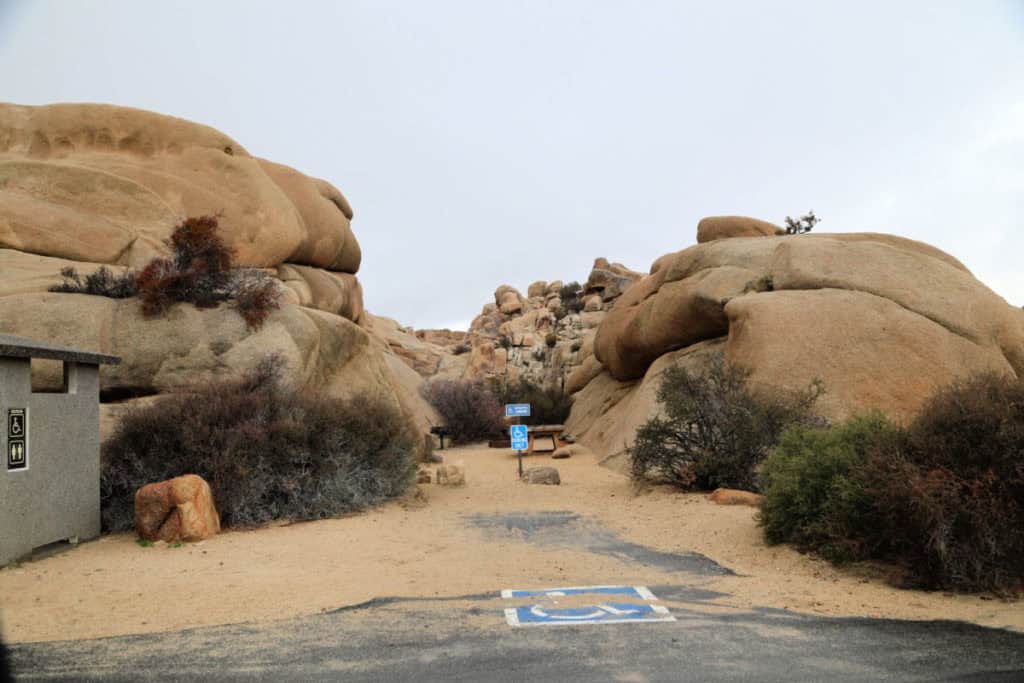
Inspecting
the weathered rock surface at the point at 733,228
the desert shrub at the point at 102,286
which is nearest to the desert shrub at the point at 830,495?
the desert shrub at the point at 102,286

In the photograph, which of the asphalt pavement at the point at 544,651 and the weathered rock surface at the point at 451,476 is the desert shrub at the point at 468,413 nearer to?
the weathered rock surface at the point at 451,476

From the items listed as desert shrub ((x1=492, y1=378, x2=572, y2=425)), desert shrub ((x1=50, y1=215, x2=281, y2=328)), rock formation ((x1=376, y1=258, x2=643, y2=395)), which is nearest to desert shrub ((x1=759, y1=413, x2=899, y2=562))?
desert shrub ((x1=50, y1=215, x2=281, y2=328))

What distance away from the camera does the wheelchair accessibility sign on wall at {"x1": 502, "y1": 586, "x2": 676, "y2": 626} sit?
5.44 metres

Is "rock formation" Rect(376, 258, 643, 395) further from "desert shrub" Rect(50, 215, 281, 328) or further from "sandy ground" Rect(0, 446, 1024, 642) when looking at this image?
"sandy ground" Rect(0, 446, 1024, 642)

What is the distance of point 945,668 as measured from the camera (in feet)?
14.0

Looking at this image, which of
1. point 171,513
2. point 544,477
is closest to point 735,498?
point 544,477

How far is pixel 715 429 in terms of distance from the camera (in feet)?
41.1

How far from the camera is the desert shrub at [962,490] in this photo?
5.88 m

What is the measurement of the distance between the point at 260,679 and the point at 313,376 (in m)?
11.6

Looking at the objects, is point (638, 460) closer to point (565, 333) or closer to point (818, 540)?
point (818, 540)

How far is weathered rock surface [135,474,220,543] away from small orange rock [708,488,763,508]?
7.09m

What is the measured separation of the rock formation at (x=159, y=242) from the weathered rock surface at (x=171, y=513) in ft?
11.7

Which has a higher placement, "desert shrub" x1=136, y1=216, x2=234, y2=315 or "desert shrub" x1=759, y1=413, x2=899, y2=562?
"desert shrub" x1=136, y1=216, x2=234, y2=315

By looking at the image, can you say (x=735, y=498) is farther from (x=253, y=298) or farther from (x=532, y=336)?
(x=532, y=336)
